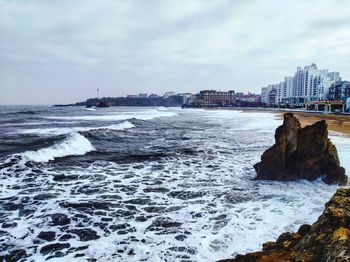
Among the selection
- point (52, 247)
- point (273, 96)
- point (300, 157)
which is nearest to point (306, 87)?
point (273, 96)

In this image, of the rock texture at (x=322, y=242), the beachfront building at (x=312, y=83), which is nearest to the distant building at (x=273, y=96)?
the beachfront building at (x=312, y=83)

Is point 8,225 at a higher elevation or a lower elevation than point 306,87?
lower

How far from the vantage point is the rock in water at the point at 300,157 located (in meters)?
11.1

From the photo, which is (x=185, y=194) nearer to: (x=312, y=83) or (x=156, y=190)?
(x=156, y=190)

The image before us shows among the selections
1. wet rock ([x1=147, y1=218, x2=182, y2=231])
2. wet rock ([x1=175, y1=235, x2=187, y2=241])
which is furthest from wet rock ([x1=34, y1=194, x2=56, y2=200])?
wet rock ([x1=175, y1=235, x2=187, y2=241])

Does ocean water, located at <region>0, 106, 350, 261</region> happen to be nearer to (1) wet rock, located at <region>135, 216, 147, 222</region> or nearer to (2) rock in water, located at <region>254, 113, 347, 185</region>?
(1) wet rock, located at <region>135, 216, 147, 222</region>

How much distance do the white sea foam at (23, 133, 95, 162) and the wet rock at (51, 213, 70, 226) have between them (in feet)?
24.8

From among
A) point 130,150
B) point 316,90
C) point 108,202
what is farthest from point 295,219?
point 316,90

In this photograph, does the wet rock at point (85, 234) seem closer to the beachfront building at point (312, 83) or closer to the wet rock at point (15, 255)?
the wet rock at point (15, 255)

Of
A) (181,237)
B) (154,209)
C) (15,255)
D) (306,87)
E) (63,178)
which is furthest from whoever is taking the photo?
(306,87)

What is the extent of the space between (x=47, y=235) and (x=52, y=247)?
65cm

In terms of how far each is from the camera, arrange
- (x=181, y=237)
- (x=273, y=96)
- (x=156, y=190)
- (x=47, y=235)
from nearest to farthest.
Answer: (x=181, y=237), (x=47, y=235), (x=156, y=190), (x=273, y=96)

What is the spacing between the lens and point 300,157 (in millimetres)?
11555

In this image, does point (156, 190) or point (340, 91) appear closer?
point (156, 190)
